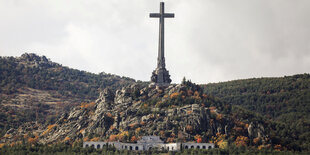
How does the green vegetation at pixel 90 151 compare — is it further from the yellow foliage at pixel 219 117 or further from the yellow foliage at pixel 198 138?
the yellow foliage at pixel 219 117

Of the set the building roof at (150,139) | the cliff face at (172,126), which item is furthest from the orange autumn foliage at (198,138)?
the building roof at (150,139)

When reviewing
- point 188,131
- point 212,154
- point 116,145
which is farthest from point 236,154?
point 116,145

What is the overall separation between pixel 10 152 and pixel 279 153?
74.6 m

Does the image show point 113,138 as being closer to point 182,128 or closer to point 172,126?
point 172,126

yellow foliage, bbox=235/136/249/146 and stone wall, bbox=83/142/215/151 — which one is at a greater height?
yellow foliage, bbox=235/136/249/146

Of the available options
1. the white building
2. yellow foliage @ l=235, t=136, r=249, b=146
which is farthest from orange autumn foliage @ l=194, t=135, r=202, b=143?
yellow foliage @ l=235, t=136, r=249, b=146

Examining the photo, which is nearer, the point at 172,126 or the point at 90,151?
the point at 90,151

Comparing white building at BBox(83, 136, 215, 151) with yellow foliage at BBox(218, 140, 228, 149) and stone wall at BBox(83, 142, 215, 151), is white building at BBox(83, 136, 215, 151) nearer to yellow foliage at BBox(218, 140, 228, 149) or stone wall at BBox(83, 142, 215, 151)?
stone wall at BBox(83, 142, 215, 151)

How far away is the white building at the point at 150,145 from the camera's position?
177 m

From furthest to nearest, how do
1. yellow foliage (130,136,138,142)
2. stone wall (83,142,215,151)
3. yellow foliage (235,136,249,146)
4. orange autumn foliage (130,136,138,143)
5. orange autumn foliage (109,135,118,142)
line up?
orange autumn foliage (109,135,118,142)
yellow foliage (130,136,138,142)
orange autumn foliage (130,136,138,143)
yellow foliage (235,136,249,146)
stone wall (83,142,215,151)

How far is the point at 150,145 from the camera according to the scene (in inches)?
7126

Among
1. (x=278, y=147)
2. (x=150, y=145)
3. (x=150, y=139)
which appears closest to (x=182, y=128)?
(x=150, y=139)

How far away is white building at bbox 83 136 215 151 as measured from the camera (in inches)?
6978

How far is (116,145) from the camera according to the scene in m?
177
